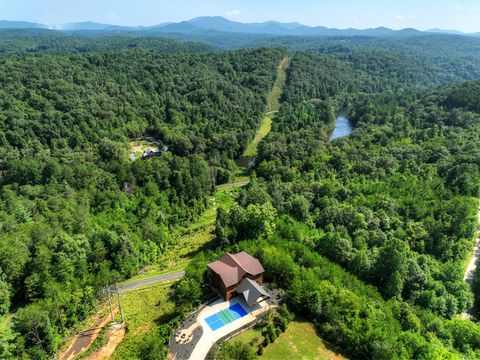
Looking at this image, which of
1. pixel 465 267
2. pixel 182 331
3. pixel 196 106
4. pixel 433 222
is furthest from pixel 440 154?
pixel 196 106

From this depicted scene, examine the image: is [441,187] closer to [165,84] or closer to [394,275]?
[394,275]

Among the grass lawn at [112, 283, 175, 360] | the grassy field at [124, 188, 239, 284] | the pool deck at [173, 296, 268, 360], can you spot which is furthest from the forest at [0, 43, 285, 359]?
the pool deck at [173, 296, 268, 360]

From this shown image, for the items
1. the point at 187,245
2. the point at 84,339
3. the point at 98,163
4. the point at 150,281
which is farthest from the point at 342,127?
the point at 84,339

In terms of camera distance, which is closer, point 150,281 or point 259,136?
point 150,281

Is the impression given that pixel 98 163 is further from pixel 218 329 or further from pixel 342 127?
pixel 342 127

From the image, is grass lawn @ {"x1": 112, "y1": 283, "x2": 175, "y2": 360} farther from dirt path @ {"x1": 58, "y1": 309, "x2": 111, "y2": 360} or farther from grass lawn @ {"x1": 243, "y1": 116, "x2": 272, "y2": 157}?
grass lawn @ {"x1": 243, "y1": 116, "x2": 272, "y2": 157}
